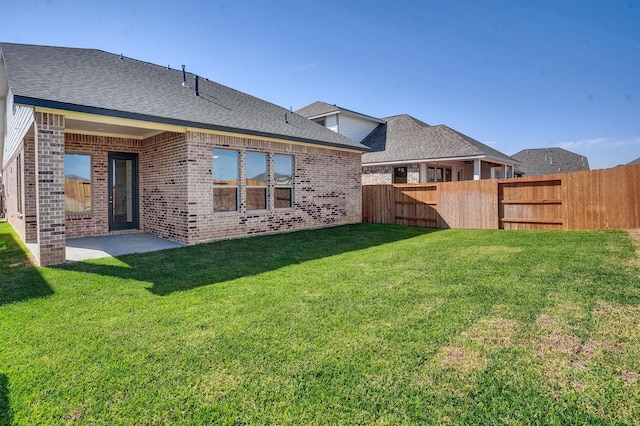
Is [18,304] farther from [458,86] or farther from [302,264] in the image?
[458,86]

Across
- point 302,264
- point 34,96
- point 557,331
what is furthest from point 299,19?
point 557,331

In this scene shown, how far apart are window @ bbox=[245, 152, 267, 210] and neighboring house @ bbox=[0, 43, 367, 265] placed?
3cm

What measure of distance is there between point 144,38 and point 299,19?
16.6 ft

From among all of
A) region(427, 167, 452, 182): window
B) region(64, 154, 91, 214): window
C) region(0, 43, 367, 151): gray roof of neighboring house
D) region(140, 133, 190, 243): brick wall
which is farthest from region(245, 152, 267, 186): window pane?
region(427, 167, 452, 182): window

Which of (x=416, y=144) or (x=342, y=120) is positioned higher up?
(x=342, y=120)

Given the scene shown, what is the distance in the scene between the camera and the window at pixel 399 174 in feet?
61.4

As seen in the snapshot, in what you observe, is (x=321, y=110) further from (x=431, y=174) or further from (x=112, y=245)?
(x=112, y=245)

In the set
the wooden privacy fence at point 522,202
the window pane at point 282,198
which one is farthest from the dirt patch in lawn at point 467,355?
the wooden privacy fence at point 522,202

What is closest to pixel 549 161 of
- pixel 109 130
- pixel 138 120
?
pixel 138 120

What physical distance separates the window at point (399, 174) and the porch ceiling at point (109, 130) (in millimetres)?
12654

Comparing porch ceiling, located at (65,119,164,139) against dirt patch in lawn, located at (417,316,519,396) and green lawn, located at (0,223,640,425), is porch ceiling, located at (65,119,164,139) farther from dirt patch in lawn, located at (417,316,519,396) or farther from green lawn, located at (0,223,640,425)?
dirt patch in lawn, located at (417,316,519,396)

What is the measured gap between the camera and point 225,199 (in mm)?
9773

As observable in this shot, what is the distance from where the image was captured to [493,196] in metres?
11.6

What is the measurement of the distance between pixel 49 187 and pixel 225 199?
4.05m
